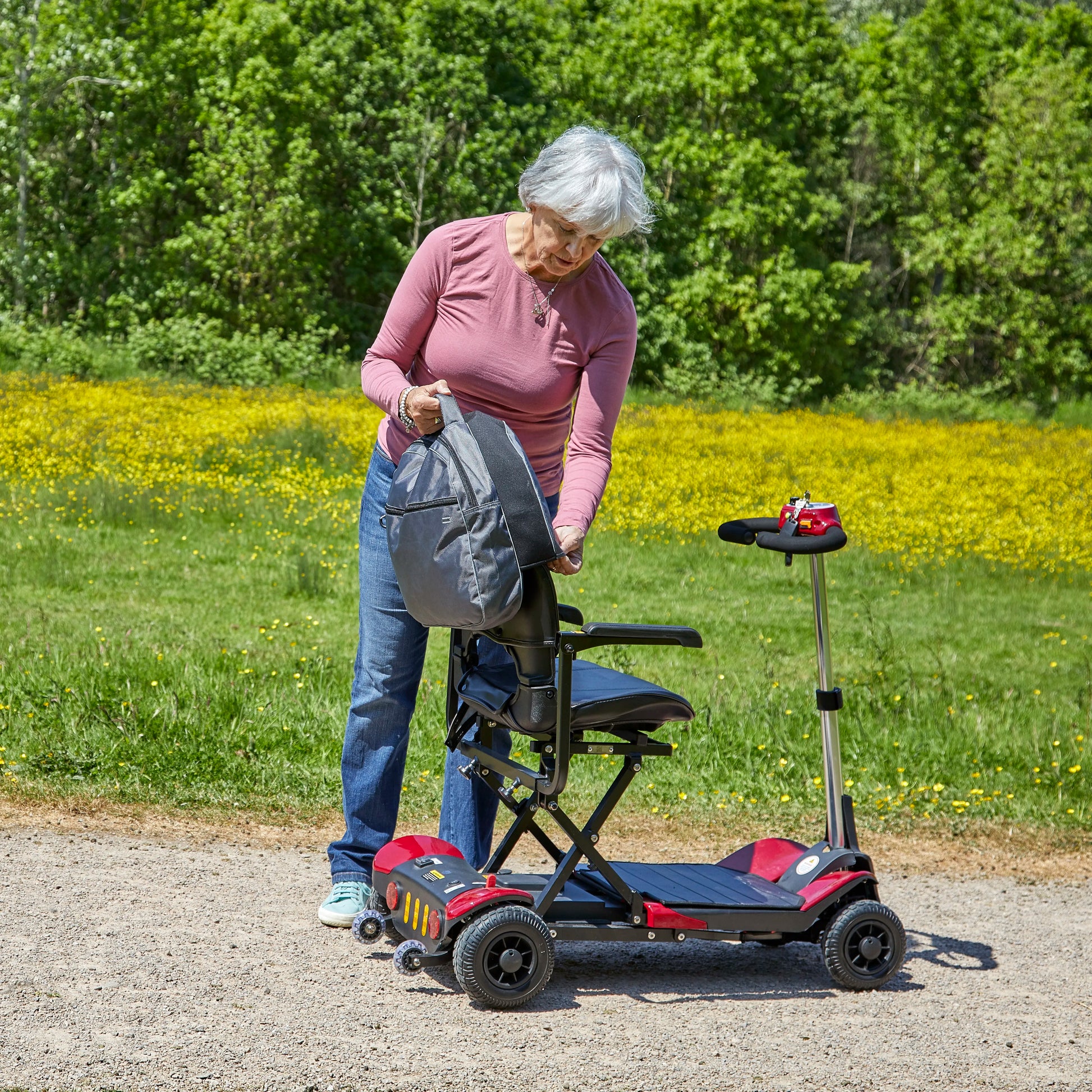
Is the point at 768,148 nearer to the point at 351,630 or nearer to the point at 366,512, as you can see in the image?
the point at 351,630

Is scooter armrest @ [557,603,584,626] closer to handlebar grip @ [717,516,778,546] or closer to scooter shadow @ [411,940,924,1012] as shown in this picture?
handlebar grip @ [717,516,778,546]

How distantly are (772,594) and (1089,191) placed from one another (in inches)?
1203

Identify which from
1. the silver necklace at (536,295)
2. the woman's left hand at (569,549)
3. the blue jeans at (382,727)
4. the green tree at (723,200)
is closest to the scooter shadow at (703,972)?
the blue jeans at (382,727)

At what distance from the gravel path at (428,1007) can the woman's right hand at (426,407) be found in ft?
4.79

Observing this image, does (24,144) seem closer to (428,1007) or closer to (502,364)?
(502,364)

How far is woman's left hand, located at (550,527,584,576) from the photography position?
3613mm

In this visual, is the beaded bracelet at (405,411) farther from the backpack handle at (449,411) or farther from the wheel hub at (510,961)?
the wheel hub at (510,961)

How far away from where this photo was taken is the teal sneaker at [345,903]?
13.3ft

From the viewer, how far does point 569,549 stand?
3.65 metres

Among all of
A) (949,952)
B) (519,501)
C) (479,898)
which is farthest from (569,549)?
(949,952)

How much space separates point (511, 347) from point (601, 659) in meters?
5.18

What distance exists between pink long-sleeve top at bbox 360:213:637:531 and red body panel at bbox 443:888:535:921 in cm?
98

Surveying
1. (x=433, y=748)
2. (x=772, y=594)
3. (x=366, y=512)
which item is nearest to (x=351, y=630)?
(x=433, y=748)

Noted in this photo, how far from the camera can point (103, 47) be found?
27219mm
